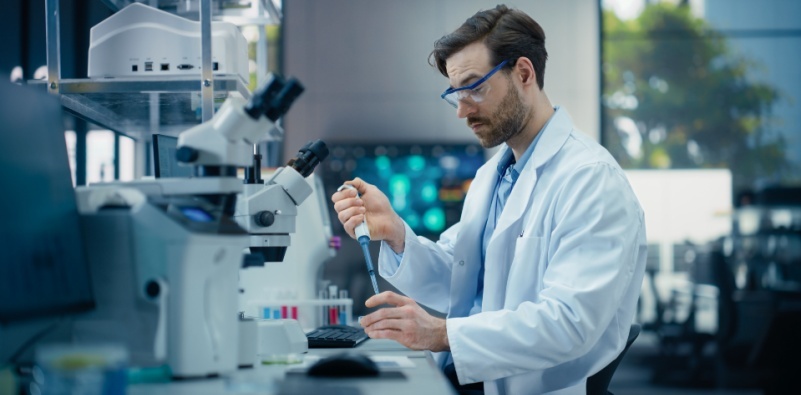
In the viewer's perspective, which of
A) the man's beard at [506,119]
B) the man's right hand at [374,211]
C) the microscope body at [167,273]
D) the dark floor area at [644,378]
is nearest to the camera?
the microscope body at [167,273]

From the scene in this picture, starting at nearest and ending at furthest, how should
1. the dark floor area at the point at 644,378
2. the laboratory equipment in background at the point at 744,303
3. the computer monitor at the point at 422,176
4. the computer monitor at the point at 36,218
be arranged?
the computer monitor at the point at 36,218 → the computer monitor at the point at 422,176 → the laboratory equipment in background at the point at 744,303 → the dark floor area at the point at 644,378

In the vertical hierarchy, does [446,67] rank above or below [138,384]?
above

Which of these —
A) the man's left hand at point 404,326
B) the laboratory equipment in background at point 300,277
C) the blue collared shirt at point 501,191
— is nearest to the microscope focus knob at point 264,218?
the man's left hand at point 404,326

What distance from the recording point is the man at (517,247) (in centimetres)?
158

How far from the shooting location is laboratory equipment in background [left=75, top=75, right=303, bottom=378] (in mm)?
1204

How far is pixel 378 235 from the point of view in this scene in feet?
6.81

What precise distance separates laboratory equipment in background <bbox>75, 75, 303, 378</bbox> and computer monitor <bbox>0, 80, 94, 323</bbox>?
0.04 meters

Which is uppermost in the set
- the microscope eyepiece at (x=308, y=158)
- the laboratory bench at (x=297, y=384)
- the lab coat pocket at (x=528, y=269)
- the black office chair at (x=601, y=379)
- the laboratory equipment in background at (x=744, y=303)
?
the microscope eyepiece at (x=308, y=158)

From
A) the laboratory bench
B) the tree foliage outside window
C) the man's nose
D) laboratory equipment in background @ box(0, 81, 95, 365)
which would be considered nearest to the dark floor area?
the tree foliage outside window

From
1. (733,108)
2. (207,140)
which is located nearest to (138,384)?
(207,140)

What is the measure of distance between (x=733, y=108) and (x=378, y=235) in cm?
424

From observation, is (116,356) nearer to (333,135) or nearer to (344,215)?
(344,215)

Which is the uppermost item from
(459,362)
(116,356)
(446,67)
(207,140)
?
(446,67)

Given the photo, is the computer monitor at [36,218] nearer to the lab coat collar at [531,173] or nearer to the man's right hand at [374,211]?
the man's right hand at [374,211]
